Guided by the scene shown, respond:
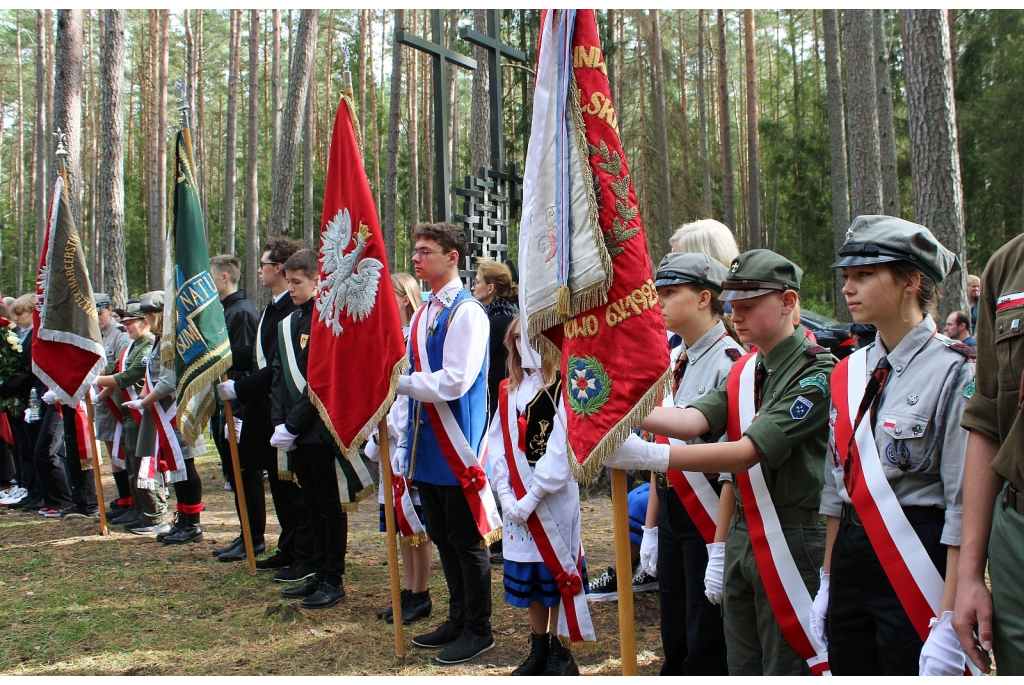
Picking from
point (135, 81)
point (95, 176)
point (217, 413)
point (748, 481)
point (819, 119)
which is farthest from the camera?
point (135, 81)

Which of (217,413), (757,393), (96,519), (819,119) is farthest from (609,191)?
(819,119)

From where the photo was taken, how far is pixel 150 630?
5.00 metres

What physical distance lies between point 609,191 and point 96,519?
777cm

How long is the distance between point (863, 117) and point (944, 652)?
10235 millimetres

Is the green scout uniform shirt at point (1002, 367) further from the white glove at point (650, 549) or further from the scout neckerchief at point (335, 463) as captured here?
the scout neckerchief at point (335, 463)

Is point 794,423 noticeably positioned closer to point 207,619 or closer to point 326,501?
point 326,501

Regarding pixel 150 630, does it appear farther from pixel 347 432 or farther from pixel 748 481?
pixel 748 481

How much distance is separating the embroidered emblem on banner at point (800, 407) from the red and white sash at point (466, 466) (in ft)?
6.97

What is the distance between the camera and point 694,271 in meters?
3.31

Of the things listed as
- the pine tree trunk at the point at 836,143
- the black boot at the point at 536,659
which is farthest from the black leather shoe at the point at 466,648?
the pine tree trunk at the point at 836,143

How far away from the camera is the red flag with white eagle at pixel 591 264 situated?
2.46m

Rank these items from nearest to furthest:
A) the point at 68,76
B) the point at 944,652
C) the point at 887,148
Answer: the point at 944,652, the point at 68,76, the point at 887,148

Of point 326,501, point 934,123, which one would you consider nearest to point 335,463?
point 326,501

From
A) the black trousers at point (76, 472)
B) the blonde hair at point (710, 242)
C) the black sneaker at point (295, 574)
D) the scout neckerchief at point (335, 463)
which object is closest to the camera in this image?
the blonde hair at point (710, 242)
